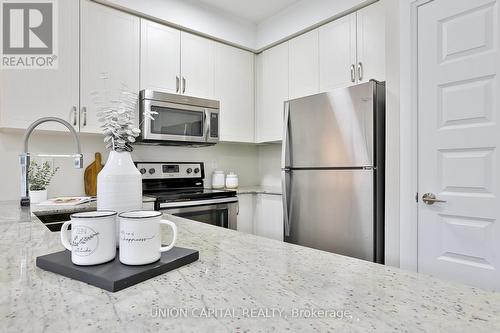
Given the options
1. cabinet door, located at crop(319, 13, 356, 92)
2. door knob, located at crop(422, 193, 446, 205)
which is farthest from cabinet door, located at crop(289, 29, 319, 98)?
door knob, located at crop(422, 193, 446, 205)

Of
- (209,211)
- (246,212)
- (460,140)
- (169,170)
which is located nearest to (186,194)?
(209,211)

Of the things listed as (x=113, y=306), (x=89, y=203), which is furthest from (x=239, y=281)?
(x=89, y=203)

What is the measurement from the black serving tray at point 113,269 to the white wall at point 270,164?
9.42 ft

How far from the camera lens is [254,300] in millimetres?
527

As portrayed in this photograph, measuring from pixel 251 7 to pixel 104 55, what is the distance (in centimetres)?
154

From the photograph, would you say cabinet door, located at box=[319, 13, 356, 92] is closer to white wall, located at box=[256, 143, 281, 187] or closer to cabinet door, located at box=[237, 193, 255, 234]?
white wall, located at box=[256, 143, 281, 187]

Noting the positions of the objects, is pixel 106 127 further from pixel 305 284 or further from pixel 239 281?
pixel 305 284

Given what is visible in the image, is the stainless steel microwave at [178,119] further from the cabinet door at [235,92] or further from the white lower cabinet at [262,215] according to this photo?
the white lower cabinet at [262,215]

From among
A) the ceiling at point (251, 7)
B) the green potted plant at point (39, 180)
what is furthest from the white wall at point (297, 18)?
the green potted plant at point (39, 180)

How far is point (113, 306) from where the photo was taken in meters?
0.50

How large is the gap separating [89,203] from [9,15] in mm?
1466

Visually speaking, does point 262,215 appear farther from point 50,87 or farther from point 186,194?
point 50,87

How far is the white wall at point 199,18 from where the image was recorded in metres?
2.53

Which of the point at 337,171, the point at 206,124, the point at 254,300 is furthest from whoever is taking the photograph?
the point at 206,124
